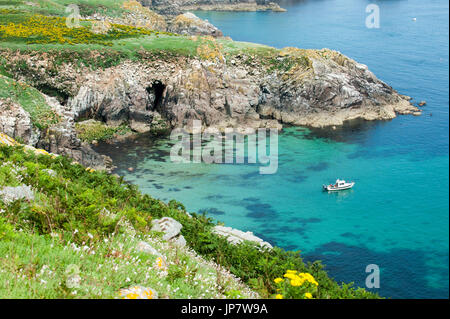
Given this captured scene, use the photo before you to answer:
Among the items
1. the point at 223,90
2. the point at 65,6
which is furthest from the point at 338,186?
the point at 65,6

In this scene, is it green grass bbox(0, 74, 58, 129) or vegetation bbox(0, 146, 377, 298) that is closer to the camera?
vegetation bbox(0, 146, 377, 298)

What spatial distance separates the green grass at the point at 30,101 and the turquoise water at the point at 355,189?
31.8 ft

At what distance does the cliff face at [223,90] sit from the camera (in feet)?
220

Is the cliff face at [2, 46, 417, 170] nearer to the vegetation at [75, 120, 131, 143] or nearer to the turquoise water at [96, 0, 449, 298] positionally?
the vegetation at [75, 120, 131, 143]

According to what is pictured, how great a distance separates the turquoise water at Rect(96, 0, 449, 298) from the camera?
3653 cm

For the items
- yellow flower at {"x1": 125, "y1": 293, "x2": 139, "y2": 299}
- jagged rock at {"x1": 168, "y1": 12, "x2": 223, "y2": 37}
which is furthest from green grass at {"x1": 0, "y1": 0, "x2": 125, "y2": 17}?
yellow flower at {"x1": 125, "y1": 293, "x2": 139, "y2": 299}

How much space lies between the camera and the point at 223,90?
235ft

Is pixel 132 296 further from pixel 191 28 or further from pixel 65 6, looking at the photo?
pixel 191 28

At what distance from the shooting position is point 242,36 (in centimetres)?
13900

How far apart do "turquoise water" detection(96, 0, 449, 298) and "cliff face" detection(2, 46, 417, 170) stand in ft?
18.2

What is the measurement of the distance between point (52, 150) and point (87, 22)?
42.8 m

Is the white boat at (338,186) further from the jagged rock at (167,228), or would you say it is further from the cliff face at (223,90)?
the jagged rock at (167,228)

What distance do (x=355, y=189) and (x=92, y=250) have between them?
43.1 metres

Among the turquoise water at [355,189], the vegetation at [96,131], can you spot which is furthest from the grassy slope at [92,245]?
the vegetation at [96,131]
